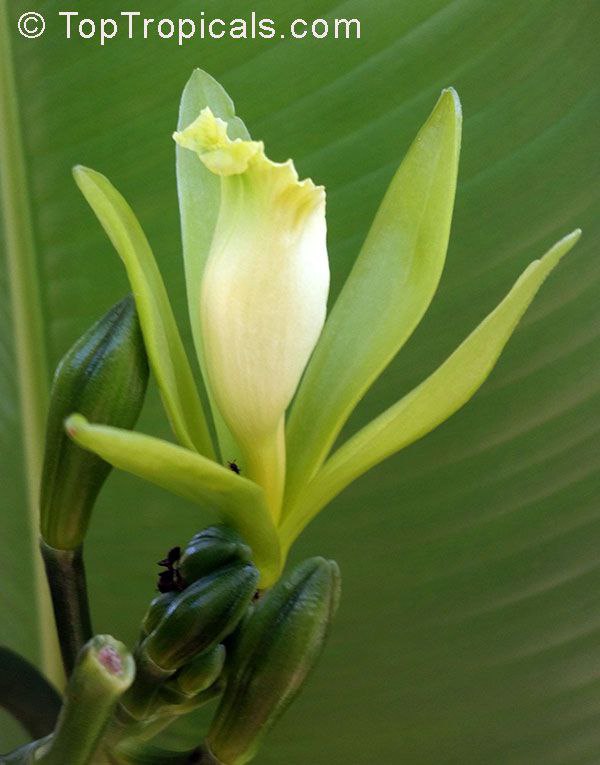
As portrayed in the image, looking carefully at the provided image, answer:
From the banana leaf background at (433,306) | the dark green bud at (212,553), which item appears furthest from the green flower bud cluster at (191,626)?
the banana leaf background at (433,306)

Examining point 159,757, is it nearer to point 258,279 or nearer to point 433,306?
point 258,279

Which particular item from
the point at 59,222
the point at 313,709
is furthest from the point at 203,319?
the point at 313,709

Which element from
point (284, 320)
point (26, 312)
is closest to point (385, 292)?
point (284, 320)

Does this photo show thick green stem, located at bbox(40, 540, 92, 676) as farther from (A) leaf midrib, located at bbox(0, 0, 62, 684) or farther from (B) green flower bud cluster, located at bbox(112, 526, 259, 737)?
(A) leaf midrib, located at bbox(0, 0, 62, 684)

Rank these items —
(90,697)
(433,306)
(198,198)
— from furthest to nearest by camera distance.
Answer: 1. (433,306)
2. (198,198)
3. (90,697)

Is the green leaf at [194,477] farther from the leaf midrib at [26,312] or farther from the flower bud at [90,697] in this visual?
the leaf midrib at [26,312]

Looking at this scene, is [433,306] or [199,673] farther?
[433,306]

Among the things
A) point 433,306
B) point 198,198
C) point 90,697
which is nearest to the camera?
point 90,697
